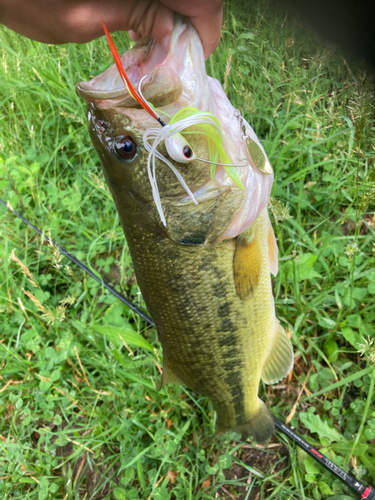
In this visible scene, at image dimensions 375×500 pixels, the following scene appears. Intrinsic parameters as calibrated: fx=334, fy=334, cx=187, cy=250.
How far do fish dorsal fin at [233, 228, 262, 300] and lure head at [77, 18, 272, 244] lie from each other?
114 mm

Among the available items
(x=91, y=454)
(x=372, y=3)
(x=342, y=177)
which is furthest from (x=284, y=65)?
(x=91, y=454)

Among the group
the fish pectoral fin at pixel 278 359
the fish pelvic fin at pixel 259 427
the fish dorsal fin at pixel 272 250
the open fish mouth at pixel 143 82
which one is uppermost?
the open fish mouth at pixel 143 82

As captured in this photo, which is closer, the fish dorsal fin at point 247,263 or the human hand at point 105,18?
the human hand at point 105,18

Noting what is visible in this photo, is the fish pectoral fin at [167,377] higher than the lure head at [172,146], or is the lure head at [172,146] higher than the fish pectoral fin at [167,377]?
the lure head at [172,146]

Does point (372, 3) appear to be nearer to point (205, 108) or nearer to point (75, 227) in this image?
point (205, 108)

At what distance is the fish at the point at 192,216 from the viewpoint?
121cm

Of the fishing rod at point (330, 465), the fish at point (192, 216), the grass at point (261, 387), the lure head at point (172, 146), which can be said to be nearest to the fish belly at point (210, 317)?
the fish at point (192, 216)

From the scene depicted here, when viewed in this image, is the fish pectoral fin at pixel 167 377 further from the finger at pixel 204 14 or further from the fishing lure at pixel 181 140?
the finger at pixel 204 14

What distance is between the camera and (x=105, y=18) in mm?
1466

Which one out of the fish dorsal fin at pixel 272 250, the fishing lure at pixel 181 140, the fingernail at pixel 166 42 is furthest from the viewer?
the fish dorsal fin at pixel 272 250

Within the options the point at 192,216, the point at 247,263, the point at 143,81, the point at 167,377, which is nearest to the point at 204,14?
the point at 143,81

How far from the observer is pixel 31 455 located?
2.66 metres

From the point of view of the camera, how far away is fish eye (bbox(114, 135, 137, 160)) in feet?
4.22

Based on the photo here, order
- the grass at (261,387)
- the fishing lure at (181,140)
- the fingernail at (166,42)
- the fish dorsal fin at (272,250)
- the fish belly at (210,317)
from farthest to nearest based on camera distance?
the grass at (261,387) < the fish dorsal fin at (272,250) < the fish belly at (210,317) < the fingernail at (166,42) < the fishing lure at (181,140)
